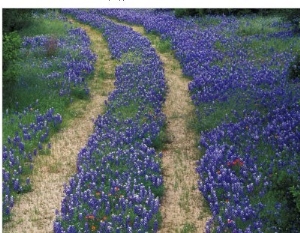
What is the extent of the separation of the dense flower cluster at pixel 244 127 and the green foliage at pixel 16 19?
5.87 metres

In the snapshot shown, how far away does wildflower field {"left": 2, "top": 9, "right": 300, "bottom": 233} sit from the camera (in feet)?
26.3

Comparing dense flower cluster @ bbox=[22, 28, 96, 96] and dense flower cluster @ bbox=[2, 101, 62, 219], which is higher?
dense flower cluster @ bbox=[22, 28, 96, 96]

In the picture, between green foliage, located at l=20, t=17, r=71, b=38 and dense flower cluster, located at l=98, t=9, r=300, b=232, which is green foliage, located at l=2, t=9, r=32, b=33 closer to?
green foliage, located at l=20, t=17, r=71, b=38

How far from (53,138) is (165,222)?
13.1 ft

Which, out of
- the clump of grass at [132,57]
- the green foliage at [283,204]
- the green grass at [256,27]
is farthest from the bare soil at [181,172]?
the green grass at [256,27]

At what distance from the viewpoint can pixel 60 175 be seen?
9766mm

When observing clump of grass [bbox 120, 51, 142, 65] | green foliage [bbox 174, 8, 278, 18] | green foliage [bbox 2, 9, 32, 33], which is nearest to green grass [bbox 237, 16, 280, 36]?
green foliage [bbox 174, 8, 278, 18]

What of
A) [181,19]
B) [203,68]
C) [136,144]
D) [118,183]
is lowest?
[118,183]

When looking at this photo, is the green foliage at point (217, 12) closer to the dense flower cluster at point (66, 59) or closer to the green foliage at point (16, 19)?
the dense flower cluster at point (66, 59)

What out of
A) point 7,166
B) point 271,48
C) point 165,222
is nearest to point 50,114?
point 7,166

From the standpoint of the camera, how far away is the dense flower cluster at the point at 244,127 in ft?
26.3

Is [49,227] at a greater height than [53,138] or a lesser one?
lesser

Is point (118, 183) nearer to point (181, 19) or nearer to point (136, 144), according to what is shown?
point (136, 144)

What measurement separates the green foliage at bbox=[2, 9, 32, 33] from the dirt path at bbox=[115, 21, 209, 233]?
7339 mm
